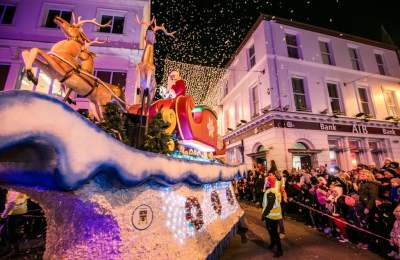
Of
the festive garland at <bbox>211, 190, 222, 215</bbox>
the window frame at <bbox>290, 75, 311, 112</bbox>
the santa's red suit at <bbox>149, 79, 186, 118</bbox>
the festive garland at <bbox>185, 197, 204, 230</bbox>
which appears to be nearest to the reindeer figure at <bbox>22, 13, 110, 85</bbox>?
the santa's red suit at <bbox>149, 79, 186, 118</bbox>

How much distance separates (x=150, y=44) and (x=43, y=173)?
10.2 feet

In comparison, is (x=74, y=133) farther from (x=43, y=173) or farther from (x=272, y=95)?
(x=272, y=95)

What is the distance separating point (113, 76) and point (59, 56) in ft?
26.1

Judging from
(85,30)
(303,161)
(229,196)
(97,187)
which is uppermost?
(85,30)

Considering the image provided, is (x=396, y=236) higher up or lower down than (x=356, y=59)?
lower down

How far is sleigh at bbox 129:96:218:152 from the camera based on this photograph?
4.44 meters

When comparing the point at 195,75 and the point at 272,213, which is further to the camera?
the point at 195,75

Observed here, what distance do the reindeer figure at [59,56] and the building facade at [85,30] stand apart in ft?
22.5

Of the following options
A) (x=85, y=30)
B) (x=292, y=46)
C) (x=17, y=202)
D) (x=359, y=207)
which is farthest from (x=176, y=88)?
(x=292, y=46)

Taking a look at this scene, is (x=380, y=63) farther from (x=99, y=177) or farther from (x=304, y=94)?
(x=99, y=177)

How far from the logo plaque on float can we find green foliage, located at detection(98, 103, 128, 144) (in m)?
0.90

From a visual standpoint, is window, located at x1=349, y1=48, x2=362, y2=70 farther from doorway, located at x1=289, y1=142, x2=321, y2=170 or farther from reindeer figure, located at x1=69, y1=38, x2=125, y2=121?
reindeer figure, located at x1=69, y1=38, x2=125, y2=121

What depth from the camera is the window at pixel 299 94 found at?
1445cm

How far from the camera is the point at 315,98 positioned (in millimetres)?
14789
